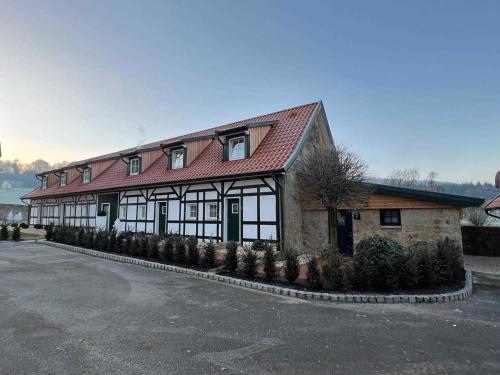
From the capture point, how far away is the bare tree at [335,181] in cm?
1040

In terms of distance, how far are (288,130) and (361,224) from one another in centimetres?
565

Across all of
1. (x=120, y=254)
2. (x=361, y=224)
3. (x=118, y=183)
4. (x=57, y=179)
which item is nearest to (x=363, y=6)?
(x=361, y=224)

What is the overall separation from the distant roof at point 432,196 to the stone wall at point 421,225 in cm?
38

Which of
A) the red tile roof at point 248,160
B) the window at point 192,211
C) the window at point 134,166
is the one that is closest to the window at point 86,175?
the red tile roof at point 248,160

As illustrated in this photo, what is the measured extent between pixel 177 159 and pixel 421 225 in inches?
531

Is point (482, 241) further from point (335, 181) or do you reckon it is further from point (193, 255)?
point (193, 255)

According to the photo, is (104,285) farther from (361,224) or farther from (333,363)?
(361,224)

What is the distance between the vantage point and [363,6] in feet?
36.0

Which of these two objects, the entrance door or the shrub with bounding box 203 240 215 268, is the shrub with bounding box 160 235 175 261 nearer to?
the shrub with bounding box 203 240 215 268

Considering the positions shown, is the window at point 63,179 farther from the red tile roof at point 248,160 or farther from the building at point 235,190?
the red tile roof at point 248,160

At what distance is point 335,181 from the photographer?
10383 millimetres

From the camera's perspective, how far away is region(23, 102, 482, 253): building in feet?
39.5

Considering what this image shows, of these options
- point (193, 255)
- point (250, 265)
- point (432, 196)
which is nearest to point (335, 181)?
point (432, 196)

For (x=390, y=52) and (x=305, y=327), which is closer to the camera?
(x=305, y=327)
